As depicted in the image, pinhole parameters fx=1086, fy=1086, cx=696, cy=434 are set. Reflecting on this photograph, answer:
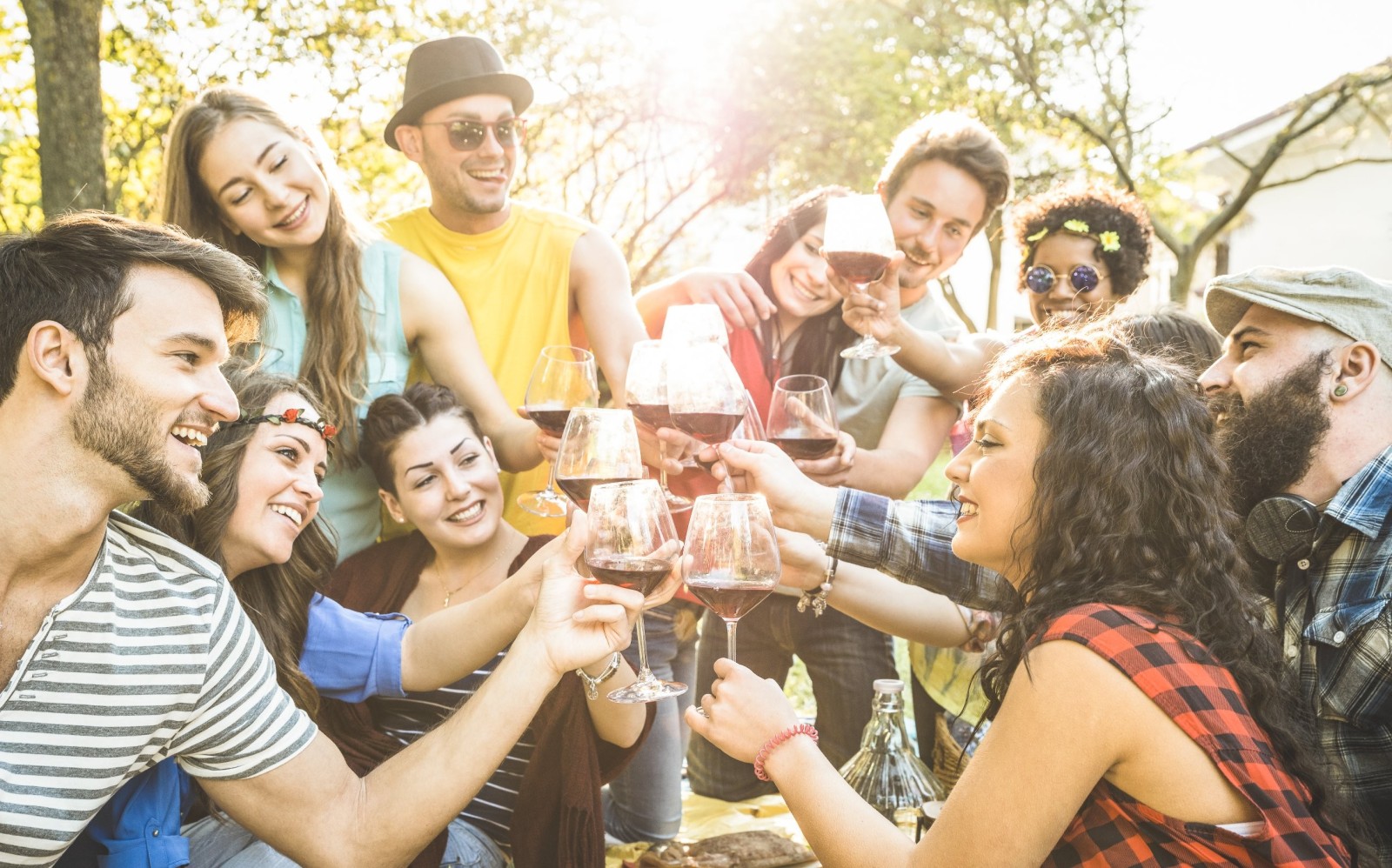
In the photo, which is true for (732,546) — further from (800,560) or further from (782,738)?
(800,560)

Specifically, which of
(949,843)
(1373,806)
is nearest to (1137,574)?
(949,843)

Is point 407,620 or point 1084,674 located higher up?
point 1084,674

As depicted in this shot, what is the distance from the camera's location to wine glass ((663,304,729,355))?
8.71ft

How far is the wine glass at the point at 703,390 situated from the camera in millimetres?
2467

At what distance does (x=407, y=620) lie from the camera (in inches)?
118

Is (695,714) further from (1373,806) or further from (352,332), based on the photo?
(352,332)

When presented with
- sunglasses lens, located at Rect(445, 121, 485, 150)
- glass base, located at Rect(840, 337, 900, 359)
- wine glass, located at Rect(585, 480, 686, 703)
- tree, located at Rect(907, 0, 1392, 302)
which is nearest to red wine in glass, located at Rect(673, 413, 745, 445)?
wine glass, located at Rect(585, 480, 686, 703)

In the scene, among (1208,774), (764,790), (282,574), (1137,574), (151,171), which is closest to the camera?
(1208,774)

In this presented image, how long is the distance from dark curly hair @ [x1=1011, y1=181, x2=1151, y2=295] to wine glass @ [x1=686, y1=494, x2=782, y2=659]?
8.36 feet

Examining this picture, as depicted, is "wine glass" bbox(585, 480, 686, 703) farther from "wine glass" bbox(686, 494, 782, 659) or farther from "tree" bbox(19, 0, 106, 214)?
"tree" bbox(19, 0, 106, 214)

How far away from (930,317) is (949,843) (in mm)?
2303

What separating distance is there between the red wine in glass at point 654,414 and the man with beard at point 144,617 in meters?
0.49

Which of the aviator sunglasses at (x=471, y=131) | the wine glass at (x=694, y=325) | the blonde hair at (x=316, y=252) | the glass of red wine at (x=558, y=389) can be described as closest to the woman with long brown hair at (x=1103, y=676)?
the wine glass at (x=694, y=325)

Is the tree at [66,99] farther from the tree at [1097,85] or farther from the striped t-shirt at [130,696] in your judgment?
the tree at [1097,85]
